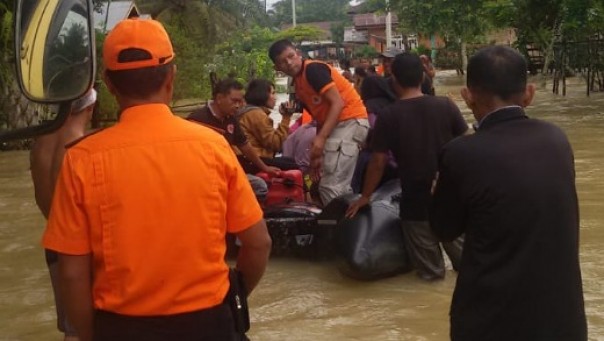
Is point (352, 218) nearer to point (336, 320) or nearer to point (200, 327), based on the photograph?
point (336, 320)

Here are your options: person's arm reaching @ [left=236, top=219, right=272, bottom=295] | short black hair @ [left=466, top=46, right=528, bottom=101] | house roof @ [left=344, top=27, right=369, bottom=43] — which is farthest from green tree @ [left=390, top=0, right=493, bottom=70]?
house roof @ [left=344, top=27, right=369, bottom=43]

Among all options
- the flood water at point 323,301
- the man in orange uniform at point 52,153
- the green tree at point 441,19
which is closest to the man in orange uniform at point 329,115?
the flood water at point 323,301

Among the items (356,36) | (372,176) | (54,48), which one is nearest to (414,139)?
(372,176)

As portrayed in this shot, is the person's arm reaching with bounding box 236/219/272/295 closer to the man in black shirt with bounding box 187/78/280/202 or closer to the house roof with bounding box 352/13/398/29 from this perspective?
the man in black shirt with bounding box 187/78/280/202

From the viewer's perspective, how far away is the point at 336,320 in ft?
17.7

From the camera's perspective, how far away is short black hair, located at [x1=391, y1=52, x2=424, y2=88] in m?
5.60

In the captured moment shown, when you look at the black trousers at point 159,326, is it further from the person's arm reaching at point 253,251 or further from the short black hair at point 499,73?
the short black hair at point 499,73

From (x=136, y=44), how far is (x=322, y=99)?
4.01 meters

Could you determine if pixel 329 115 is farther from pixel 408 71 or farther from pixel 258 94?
pixel 258 94

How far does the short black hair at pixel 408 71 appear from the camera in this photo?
5.60 metres

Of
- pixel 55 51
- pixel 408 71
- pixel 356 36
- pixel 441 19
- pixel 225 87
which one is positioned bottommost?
pixel 356 36

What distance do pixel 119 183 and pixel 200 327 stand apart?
18.7 inches

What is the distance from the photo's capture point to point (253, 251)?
2.55 metres

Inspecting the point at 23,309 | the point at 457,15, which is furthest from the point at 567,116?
the point at 23,309
